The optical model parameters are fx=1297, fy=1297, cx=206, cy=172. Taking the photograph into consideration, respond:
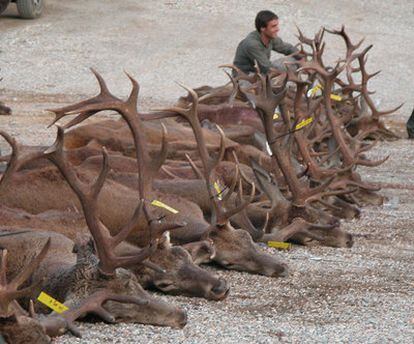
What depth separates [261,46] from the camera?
15.7m

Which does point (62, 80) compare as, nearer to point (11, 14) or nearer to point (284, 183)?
point (11, 14)

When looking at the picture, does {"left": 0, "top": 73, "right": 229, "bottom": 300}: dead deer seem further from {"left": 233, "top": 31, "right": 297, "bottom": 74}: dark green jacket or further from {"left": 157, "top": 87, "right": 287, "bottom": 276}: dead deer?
{"left": 233, "top": 31, "right": 297, "bottom": 74}: dark green jacket

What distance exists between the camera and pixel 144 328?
6855mm

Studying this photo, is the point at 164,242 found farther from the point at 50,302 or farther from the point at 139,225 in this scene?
the point at 50,302

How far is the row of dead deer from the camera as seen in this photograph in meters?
6.92

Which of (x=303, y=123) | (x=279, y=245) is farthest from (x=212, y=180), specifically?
(x=303, y=123)

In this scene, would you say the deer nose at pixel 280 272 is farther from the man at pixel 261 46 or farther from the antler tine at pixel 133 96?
the man at pixel 261 46

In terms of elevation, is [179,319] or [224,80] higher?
[179,319]

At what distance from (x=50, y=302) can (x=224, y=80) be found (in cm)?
1574

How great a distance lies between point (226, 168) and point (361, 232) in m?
1.31

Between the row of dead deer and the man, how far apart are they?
1.96 m

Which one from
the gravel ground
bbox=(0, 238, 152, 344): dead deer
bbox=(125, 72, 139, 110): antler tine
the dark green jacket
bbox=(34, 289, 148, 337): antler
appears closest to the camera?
bbox=(0, 238, 152, 344): dead deer

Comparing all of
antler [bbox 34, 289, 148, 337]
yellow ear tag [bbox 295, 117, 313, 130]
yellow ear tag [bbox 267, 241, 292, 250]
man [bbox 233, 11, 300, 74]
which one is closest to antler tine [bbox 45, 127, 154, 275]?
antler [bbox 34, 289, 148, 337]

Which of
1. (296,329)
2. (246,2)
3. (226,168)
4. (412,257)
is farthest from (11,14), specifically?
(296,329)
